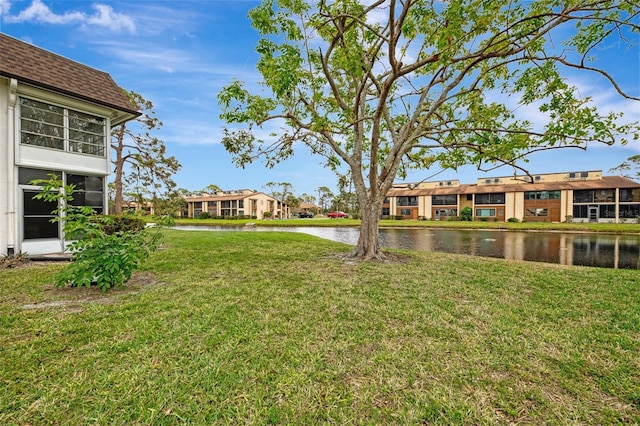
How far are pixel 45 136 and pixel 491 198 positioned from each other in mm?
49917

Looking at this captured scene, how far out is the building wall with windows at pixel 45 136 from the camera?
26.5 ft

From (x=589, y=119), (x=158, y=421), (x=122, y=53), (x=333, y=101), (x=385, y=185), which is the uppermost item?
(x=122, y=53)

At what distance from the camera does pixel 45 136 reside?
28.9 ft

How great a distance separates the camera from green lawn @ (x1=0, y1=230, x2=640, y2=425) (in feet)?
7.03

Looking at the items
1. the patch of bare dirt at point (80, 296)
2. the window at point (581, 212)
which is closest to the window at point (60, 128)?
the patch of bare dirt at point (80, 296)

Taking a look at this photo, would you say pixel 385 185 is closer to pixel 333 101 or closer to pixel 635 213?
pixel 333 101

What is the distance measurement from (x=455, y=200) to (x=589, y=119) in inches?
1773

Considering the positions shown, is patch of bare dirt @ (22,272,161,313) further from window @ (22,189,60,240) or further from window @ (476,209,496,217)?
window @ (476,209,496,217)

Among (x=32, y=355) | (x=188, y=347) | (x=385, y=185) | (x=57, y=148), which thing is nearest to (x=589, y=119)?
(x=385, y=185)

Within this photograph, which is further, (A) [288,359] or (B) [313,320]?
(B) [313,320]

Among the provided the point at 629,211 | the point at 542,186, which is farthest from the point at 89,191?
the point at 629,211

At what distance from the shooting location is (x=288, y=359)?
280cm

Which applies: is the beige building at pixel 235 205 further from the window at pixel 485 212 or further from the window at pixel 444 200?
the window at pixel 485 212

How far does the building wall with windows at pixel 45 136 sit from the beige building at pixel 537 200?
112 feet
